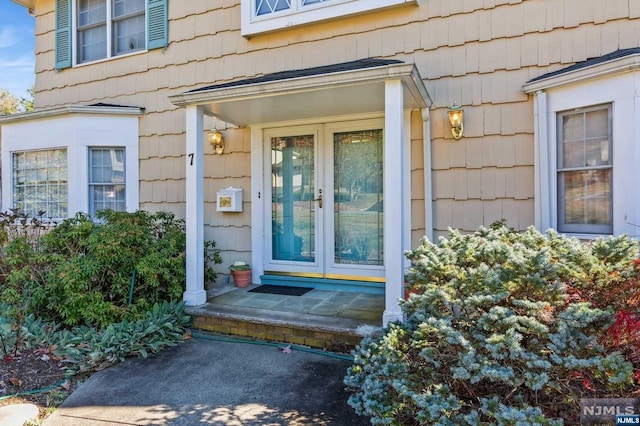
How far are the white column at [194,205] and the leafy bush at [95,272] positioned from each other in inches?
5.9

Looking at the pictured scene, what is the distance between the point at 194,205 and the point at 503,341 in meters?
3.40

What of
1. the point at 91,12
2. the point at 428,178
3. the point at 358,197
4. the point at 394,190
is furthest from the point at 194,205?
the point at 91,12

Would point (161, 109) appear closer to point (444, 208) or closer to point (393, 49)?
point (393, 49)

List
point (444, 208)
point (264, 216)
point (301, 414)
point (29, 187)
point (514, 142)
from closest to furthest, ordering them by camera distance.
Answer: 1. point (301, 414)
2. point (514, 142)
3. point (444, 208)
4. point (264, 216)
5. point (29, 187)

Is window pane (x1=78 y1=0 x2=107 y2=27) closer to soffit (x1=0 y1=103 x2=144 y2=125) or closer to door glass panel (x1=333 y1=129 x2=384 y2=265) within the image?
soffit (x1=0 y1=103 x2=144 y2=125)

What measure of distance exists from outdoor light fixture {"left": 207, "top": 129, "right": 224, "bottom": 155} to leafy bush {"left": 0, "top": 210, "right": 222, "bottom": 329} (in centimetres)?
152

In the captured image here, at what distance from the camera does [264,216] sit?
211 inches

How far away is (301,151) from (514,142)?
2.55 m

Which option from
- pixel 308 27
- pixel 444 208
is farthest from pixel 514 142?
pixel 308 27

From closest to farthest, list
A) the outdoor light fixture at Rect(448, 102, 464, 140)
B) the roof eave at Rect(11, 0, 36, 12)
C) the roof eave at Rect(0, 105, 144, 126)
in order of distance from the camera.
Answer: the outdoor light fixture at Rect(448, 102, 464, 140), the roof eave at Rect(0, 105, 144, 126), the roof eave at Rect(11, 0, 36, 12)

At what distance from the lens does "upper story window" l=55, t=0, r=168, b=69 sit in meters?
5.86

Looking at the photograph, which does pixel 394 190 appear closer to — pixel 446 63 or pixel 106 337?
pixel 446 63

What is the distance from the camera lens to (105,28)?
20.8 ft

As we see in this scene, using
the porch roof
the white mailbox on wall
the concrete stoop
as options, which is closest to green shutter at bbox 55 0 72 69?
the porch roof
